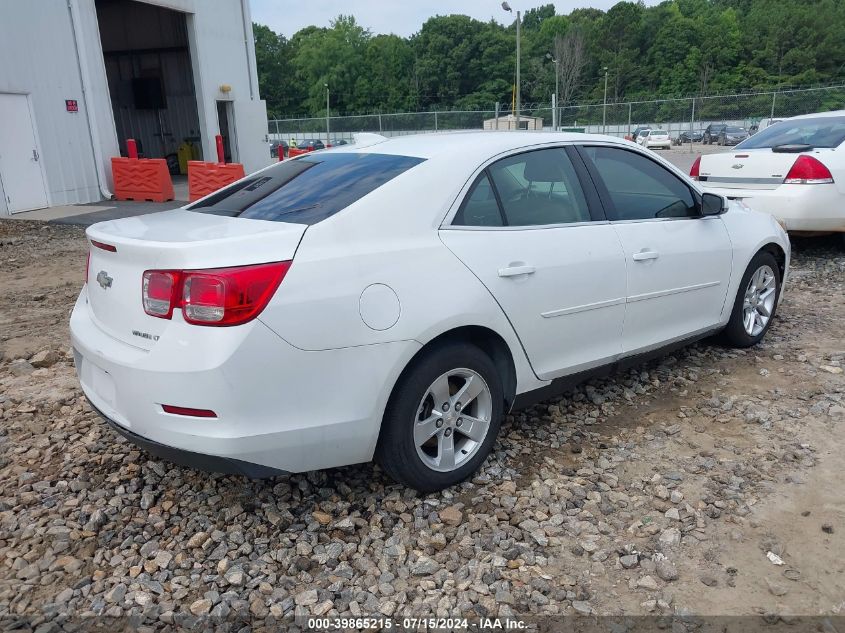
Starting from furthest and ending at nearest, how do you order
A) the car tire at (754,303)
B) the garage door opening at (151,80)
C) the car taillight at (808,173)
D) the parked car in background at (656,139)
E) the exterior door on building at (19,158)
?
the parked car in background at (656,139), the garage door opening at (151,80), the exterior door on building at (19,158), the car taillight at (808,173), the car tire at (754,303)

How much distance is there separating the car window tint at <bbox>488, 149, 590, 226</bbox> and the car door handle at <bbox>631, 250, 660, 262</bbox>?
0.37 metres

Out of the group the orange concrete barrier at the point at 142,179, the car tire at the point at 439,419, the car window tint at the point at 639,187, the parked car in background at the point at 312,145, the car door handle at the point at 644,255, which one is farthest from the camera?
the parked car in background at the point at 312,145

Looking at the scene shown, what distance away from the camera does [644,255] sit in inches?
148

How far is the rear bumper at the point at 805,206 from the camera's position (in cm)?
693

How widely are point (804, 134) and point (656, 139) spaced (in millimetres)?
31742

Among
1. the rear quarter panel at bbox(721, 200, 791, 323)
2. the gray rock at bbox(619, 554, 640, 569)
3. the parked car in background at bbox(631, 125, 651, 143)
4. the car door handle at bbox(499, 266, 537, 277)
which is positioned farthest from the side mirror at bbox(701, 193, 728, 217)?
the parked car in background at bbox(631, 125, 651, 143)

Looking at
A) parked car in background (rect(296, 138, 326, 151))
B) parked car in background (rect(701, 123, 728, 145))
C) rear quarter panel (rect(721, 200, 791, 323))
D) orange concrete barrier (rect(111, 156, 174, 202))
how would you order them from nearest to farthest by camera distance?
rear quarter panel (rect(721, 200, 791, 323)) < orange concrete barrier (rect(111, 156, 174, 202)) < parked car in background (rect(296, 138, 326, 151)) < parked car in background (rect(701, 123, 728, 145))

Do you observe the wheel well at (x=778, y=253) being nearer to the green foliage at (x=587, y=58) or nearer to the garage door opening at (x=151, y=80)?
the garage door opening at (x=151, y=80)

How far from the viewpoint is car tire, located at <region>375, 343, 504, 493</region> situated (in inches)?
111

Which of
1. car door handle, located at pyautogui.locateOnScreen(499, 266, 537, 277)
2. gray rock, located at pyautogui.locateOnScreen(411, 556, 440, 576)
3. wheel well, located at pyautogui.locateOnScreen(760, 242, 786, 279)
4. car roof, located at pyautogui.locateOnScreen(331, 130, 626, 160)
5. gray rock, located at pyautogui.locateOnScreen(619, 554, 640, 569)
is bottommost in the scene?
gray rock, located at pyautogui.locateOnScreen(619, 554, 640, 569)

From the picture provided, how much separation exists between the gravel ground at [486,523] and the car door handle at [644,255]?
947 millimetres

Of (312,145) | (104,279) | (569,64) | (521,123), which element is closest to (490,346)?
(104,279)

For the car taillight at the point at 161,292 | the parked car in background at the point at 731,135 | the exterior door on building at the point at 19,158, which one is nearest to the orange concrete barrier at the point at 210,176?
the exterior door on building at the point at 19,158

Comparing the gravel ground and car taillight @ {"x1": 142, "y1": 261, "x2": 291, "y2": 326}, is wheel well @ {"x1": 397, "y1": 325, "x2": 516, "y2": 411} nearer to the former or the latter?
the gravel ground
